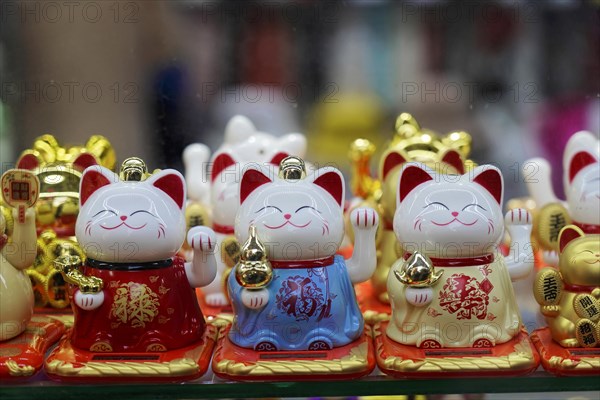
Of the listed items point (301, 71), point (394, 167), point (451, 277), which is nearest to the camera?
point (451, 277)

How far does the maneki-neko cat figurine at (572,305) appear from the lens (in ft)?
4.35

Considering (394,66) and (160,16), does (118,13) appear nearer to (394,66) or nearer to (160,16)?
(160,16)

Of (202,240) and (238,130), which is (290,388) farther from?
(238,130)

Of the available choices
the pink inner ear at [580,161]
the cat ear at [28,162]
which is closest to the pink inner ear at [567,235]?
the pink inner ear at [580,161]

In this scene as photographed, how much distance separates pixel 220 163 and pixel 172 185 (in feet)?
1.16

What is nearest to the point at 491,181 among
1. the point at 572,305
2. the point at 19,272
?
the point at 572,305

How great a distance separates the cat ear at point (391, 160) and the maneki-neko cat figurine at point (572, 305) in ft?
1.30

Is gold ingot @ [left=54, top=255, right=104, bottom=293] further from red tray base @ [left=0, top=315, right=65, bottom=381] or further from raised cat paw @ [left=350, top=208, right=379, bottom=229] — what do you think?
raised cat paw @ [left=350, top=208, right=379, bottom=229]

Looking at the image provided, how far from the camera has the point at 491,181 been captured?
141cm

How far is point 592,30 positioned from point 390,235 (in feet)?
2.26

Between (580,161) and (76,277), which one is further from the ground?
(580,161)

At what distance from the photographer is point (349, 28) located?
78.4 inches

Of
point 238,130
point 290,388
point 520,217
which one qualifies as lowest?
point 290,388

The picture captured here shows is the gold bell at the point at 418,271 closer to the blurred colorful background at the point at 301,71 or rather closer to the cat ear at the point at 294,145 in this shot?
the cat ear at the point at 294,145
